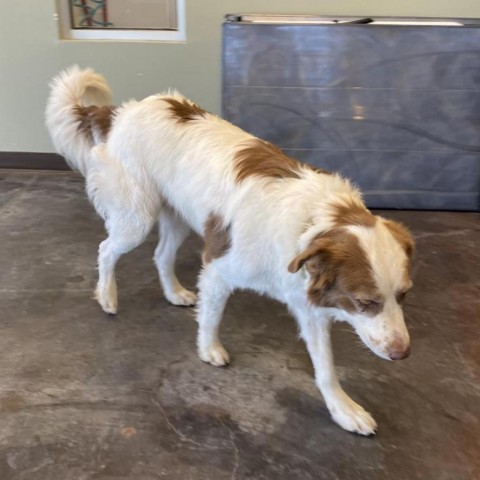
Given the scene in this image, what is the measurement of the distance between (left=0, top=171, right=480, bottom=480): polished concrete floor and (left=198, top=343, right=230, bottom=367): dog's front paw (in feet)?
0.11

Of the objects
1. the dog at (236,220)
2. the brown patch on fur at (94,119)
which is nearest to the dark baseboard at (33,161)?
the dog at (236,220)

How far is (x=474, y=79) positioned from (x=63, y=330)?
287 cm

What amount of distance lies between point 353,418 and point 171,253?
1.13 m

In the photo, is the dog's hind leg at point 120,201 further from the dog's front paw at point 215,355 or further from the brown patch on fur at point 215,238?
the dog's front paw at point 215,355

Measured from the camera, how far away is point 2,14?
404 cm

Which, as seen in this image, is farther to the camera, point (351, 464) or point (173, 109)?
point (173, 109)

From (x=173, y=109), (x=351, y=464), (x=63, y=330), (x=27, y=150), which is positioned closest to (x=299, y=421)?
(x=351, y=464)

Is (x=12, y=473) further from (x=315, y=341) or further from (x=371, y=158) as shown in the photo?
(x=371, y=158)

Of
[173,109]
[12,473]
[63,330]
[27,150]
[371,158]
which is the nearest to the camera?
[12,473]

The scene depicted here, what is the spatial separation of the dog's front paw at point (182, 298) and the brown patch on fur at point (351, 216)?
3.67 ft

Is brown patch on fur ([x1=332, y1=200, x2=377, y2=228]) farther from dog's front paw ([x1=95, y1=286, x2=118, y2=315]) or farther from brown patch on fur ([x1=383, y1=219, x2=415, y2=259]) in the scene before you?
dog's front paw ([x1=95, y1=286, x2=118, y2=315])

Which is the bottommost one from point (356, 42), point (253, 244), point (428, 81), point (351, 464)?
point (351, 464)

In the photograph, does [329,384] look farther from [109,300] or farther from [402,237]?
Answer: [109,300]

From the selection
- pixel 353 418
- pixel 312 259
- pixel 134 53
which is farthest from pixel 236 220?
pixel 134 53
